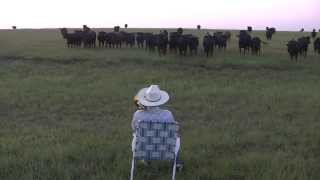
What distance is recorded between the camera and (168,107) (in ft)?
60.2

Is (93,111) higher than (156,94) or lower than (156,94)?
lower

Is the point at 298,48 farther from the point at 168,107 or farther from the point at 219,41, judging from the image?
the point at 168,107

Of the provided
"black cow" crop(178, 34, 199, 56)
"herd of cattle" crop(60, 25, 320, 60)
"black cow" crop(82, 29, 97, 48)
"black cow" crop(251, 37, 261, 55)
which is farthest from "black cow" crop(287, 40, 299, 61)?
"black cow" crop(82, 29, 97, 48)

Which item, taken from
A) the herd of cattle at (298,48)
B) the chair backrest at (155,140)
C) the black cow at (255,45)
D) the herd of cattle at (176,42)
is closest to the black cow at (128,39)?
the herd of cattle at (176,42)

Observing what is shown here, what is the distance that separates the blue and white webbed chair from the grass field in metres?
0.56

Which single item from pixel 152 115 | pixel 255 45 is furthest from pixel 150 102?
pixel 255 45

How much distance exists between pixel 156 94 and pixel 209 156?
191cm

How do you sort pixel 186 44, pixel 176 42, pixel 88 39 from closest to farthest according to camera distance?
pixel 186 44 < pixel 176 42 < pixel 88 39

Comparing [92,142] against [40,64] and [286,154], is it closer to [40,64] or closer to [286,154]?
[286,154]

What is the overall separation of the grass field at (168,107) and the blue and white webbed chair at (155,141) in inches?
22.2

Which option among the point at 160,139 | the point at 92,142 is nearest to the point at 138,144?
the point at 160,139

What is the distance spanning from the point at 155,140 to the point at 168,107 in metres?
9.62

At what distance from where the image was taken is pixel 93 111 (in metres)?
17.4

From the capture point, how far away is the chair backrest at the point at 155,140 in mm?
8703
